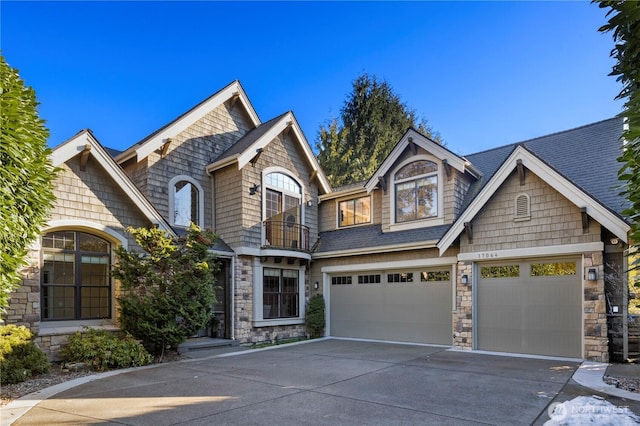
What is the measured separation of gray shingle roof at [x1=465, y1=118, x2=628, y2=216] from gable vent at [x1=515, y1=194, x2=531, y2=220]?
3.24 feet

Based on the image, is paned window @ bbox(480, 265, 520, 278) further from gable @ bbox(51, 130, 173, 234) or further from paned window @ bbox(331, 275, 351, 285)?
gable @ bbox(51, 130, 173, 234)

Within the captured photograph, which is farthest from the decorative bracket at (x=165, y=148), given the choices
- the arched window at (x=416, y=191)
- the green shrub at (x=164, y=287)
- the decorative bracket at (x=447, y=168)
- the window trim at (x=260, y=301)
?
the decorative bracket at (x=447, y=168)

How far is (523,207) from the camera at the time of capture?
1039cm

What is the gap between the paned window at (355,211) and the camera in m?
15.2

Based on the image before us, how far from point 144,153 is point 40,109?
4927 millimetres

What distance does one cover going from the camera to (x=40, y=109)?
280 inches

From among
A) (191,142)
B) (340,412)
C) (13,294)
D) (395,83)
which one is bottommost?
(340,412)

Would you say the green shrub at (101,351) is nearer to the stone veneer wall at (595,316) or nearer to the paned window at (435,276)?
the paned window at (435,276)

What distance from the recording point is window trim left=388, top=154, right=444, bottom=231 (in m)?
12.9

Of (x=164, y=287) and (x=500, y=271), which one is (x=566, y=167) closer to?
(x=500, y=271)

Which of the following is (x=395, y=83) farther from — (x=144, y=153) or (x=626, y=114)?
(x=626, y=114)

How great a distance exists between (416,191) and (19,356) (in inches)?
430

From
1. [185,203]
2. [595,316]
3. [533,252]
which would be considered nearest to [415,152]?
[533,252]

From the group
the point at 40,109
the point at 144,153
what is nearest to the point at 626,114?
the point at 40,109
